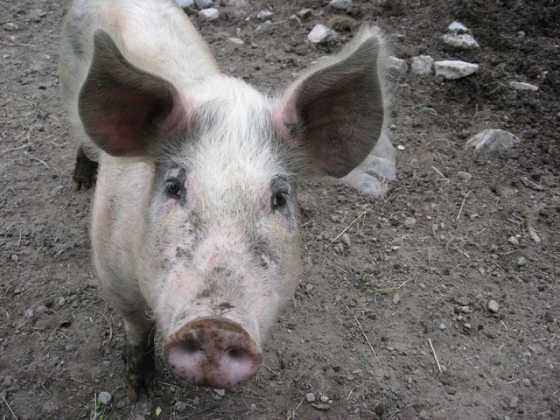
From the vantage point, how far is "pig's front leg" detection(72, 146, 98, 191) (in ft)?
12.7

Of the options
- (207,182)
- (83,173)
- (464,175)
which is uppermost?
(207,182)

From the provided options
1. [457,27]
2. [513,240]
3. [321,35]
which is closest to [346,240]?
[513,240]

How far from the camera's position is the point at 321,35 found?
5418mm

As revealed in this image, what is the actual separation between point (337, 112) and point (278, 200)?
0.52m

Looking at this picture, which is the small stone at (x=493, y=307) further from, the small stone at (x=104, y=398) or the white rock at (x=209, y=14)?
the white rock at (x=209, y=14)

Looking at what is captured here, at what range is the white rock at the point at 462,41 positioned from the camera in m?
5.20

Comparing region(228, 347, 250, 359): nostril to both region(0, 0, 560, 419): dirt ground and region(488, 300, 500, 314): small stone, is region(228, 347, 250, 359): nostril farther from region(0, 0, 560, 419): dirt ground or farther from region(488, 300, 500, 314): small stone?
region(488, 300, 500, 314): small stone

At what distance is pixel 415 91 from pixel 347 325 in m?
2.68

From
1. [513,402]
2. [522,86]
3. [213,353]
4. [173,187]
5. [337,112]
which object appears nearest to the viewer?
[213,353]

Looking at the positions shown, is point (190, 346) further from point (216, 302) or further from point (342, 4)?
point (342, 4)

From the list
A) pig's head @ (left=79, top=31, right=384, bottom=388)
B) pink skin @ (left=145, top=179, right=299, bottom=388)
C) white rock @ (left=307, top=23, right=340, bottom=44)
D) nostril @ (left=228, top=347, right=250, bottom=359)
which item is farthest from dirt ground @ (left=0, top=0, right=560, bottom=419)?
nostril @ (left=228, top=347, right=250, bottom=359)

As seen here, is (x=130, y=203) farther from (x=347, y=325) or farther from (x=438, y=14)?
(x=438, y=14)

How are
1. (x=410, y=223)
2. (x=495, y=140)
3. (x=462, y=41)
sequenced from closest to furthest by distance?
1. (x=410, y=223)
2. (x=495, y=140)
3. (x=462, y=41)

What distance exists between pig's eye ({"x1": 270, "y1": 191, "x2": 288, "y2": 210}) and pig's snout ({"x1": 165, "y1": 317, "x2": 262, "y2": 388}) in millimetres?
611
